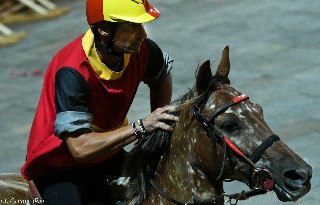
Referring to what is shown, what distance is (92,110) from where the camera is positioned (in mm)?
4672

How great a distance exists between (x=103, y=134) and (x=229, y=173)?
0.70m

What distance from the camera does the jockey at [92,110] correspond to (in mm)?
4430

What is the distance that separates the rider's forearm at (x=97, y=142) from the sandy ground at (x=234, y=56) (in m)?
3.69

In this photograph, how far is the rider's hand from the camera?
4418 millimetres

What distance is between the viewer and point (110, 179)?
4.83 m

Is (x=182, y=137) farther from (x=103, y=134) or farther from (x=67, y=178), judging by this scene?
(x=67, y=178)

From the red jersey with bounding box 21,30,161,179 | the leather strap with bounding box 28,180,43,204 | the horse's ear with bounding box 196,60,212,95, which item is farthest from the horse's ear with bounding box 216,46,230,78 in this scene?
the leather strap with bounding box 28,180,43,204

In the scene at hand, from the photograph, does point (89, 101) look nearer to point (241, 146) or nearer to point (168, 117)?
point (168, 117)

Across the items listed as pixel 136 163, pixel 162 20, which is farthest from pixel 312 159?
pixel 162 20

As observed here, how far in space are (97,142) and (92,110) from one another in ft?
1.03

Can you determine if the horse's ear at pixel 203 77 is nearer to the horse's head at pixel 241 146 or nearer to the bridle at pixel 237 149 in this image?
the horse's head at pixel 241 146

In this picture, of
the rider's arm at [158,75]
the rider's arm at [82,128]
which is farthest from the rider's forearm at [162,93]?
the rider's arm at [82,128]

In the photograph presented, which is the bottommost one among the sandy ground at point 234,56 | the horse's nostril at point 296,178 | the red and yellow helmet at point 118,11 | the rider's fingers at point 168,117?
the sandy ground at point 234,56

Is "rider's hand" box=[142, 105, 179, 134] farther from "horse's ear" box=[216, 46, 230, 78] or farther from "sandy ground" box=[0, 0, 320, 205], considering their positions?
"sandy ground" box=[0, 0, 320, 205]
